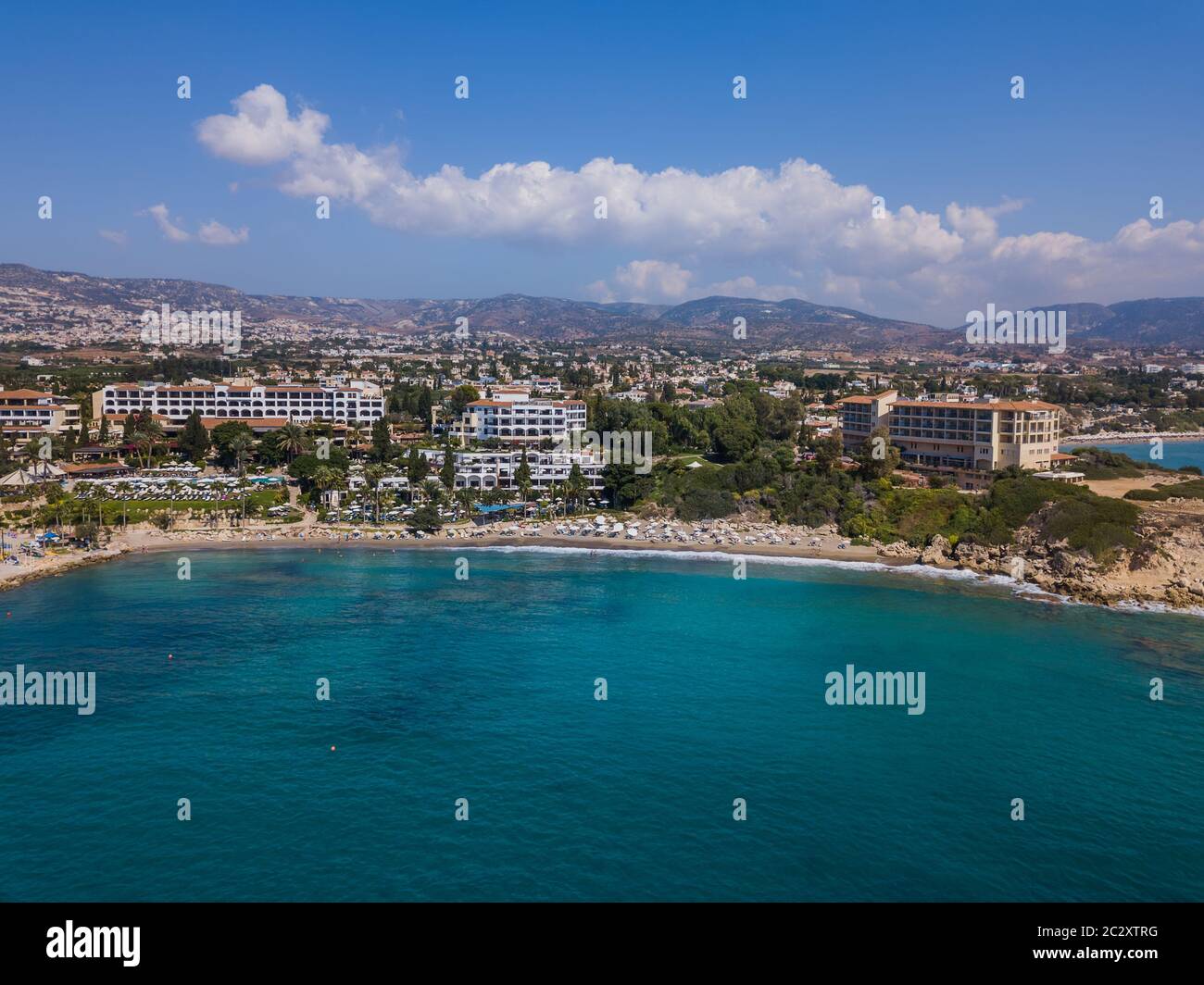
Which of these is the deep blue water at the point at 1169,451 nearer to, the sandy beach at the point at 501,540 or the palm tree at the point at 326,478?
the sandy beach at the point at 501,540

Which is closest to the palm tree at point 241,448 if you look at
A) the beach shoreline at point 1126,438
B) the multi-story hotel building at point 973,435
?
the multi-story hotel building at point 973,435

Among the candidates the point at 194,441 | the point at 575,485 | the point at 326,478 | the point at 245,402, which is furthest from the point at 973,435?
the point at 245,402

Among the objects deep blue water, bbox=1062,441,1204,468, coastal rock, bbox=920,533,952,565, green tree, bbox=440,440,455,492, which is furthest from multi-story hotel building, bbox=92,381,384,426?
deep blue water, bbox=1062,441,1204,468

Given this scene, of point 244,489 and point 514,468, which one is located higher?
point 514,468

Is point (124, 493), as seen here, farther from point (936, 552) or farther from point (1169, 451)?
point (1169, 451)
